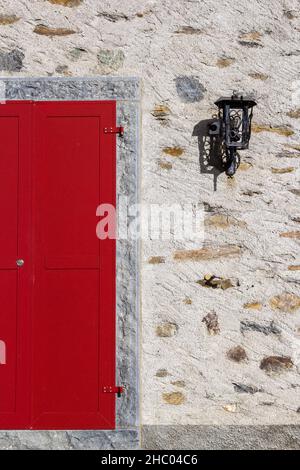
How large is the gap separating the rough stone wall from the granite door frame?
74mm

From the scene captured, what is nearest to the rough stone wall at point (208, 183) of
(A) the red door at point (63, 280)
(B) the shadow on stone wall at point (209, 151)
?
(B) the shadow on stone wall at point (209, 151)

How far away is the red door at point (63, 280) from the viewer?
437 cm

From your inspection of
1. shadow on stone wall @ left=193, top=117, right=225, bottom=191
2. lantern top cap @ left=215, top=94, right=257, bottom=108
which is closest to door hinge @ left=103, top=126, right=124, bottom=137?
shadow on stone wall @ left=193, top=117, right=225, bottom=191

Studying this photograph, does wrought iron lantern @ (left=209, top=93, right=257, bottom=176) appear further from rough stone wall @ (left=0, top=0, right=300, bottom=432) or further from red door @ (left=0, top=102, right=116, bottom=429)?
red door @ (left=0, top=102, right=116, bottom=429)

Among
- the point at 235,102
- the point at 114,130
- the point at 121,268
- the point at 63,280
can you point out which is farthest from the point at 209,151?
the point at 63,280

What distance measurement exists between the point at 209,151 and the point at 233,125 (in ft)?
0.70

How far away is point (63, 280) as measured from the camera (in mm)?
4395

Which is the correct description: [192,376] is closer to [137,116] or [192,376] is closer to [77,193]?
[77,193]

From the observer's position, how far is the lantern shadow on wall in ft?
14.3

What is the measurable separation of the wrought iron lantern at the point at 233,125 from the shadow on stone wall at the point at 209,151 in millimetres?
57

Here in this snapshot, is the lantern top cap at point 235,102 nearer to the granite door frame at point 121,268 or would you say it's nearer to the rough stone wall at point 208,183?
the rough stone wall at point 208,183

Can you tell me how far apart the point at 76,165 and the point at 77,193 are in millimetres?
170

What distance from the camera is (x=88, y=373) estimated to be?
438cm

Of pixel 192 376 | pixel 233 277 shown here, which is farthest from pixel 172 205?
pixel 192 376
